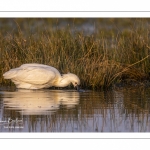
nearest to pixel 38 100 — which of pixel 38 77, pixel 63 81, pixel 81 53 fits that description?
pixel 38 77

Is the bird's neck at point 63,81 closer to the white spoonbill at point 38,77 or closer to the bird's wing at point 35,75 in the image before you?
the white spoonbill at point 38,77

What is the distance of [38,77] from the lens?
47.2 feet

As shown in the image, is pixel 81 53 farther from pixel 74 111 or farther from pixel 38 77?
pixel 74 111

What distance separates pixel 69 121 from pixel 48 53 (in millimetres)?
5261

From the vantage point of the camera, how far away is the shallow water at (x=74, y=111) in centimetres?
1028

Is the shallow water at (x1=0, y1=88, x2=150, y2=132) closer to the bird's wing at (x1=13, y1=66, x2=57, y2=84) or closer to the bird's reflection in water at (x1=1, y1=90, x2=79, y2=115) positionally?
the bird's reflection in water at (x1=1, y1=90, x2=79, y2=115)

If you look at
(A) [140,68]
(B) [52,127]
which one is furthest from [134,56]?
(B) [52,127]

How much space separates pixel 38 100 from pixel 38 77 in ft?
5.69

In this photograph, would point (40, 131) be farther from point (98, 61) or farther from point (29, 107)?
point (98, 61)

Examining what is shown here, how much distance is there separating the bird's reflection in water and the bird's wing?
281 millimetres

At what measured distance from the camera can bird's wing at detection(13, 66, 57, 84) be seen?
14.4m

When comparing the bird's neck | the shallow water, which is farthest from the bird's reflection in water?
the bird's neck

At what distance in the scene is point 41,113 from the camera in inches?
444

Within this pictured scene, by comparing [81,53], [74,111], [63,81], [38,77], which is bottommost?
[74,111]
